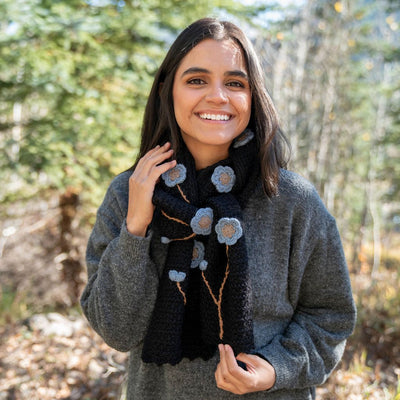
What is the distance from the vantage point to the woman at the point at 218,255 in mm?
1355

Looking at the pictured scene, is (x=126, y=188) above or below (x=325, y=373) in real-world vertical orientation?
above

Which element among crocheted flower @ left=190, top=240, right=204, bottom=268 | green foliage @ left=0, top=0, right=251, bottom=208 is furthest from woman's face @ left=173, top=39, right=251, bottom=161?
green foliage @ left=0, top=0, right=251, bottom=208

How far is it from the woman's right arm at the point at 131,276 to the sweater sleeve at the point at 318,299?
0.45 m

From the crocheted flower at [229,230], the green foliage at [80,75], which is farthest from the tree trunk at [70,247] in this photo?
the crocheted flower at [229,230]

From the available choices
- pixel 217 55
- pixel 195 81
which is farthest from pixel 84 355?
pixel 217 55

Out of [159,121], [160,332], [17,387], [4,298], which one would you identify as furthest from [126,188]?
[4,298]

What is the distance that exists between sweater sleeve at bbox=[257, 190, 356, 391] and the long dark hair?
0.21 metres

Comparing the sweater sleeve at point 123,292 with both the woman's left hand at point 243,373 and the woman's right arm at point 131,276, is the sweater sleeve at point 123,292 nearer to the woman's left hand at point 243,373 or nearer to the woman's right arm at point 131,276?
the woman's right arm at point 131,276

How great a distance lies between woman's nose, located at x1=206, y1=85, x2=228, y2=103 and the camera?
1384 mm

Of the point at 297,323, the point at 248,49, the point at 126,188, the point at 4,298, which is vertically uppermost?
the point at 248,49

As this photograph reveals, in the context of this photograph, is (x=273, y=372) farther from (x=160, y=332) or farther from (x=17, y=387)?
(x=17, y=387)

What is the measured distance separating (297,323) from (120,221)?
2.46 feet

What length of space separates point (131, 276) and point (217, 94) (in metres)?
0.67

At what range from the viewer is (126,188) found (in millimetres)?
1600
